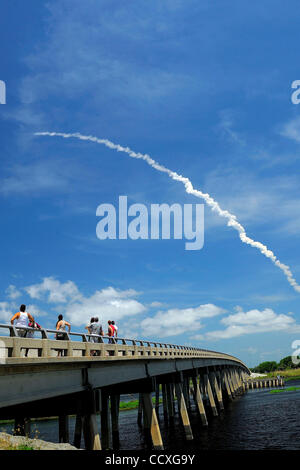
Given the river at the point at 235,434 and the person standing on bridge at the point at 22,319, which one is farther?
the river at the point at 235,434

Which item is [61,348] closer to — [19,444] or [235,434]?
[19,444]

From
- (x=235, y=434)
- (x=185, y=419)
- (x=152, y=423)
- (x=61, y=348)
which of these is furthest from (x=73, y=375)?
(x=235, y=434)

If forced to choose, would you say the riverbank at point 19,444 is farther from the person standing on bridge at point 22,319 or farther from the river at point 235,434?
the river at point 235,434

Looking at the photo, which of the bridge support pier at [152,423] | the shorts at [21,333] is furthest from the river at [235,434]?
the shorts at [21,333]

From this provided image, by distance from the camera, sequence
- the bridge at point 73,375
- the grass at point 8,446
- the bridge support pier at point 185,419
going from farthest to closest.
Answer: the bridge support pier at point 185,419
the bridge at point 73,375
the grass at point 8,446

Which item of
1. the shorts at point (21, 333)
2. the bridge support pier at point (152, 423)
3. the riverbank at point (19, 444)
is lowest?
the bridge support pier at point (152, 423)

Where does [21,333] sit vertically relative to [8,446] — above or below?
above

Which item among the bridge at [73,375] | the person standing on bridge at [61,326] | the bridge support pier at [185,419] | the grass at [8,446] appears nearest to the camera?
the grass at [8,446]

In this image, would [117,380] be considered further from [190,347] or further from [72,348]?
[190,347]

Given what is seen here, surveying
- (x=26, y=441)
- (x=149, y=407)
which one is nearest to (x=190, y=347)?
(x=149, y=407)

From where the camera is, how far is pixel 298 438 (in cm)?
3422

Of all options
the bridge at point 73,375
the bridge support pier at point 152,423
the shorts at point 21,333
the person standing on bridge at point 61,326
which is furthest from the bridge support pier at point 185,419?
the shorts at point 21,333

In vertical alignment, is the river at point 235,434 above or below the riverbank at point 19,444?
below
